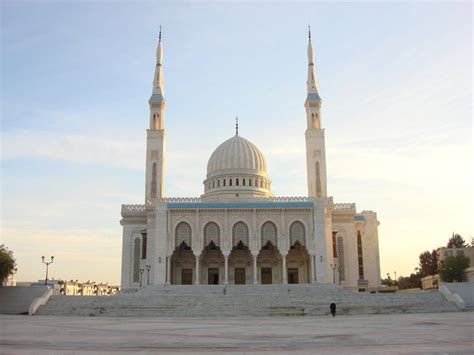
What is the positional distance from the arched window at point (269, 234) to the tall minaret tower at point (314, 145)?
216 inches

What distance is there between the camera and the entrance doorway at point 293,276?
45.2 m

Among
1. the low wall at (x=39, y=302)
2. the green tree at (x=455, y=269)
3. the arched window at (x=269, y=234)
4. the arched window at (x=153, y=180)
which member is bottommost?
the low wall at (x=39, y=302)

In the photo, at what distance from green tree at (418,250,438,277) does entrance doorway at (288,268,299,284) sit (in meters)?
26.0

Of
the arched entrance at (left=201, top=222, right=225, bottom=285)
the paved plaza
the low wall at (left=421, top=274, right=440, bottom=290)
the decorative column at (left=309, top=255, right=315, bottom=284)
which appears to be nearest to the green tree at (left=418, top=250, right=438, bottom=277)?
the low wall at (left=421, top=274, right=440, bottom=290)

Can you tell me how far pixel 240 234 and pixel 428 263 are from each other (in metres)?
33.6

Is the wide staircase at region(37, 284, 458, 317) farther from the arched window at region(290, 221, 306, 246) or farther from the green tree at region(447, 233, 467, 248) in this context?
the green tree at region(447, 233, 467, 248)

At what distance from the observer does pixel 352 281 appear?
45219 millimetres

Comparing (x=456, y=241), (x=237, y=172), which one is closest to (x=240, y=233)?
(x=237, y=172)

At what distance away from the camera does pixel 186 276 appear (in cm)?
4522

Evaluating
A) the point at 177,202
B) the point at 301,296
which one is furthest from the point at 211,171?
the point at 301,296

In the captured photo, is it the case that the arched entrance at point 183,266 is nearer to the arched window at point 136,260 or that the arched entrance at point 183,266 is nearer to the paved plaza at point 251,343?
the arched window at point 136,260

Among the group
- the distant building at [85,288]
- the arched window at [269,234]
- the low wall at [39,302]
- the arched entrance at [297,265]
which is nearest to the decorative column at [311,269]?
the arched entrance at [297,265]

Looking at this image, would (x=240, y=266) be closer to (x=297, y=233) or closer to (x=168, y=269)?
(x=297, y=233)

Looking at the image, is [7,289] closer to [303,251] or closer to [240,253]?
[240,253]
